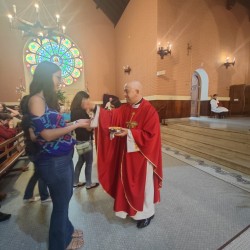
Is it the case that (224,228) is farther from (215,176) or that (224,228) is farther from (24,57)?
(24,57)

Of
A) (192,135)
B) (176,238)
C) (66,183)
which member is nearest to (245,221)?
(176,238)

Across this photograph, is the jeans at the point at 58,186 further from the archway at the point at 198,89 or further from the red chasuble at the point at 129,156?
the archway at the point at 198,89

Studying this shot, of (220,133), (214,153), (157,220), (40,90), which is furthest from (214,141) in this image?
(40,90)

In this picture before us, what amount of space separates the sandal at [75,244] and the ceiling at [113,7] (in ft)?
33.9

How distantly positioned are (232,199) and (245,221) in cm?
46

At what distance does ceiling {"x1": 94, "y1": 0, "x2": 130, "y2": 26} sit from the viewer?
370 inches

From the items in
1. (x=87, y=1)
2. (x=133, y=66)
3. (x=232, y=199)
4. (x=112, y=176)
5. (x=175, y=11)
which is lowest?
(x=232, y=199)

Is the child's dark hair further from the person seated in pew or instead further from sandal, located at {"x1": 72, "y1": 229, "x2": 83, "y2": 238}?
the person seated in pew

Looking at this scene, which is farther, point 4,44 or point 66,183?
point 4,44

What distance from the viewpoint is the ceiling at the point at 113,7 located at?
9.40 m

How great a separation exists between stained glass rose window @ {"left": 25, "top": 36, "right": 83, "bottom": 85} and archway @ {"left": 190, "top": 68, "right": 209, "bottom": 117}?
6.36m

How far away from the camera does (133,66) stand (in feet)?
29.0

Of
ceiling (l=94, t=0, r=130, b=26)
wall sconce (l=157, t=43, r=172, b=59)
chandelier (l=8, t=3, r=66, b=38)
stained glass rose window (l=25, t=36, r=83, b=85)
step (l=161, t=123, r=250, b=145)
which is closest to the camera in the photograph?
step (l=161, t=123, r=250, b=145)

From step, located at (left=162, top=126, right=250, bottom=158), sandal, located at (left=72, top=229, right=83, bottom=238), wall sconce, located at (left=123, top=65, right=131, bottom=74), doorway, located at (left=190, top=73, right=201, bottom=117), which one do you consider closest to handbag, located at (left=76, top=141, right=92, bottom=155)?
sandal, located at (left=72, top=229, right=83, bottom=238)
